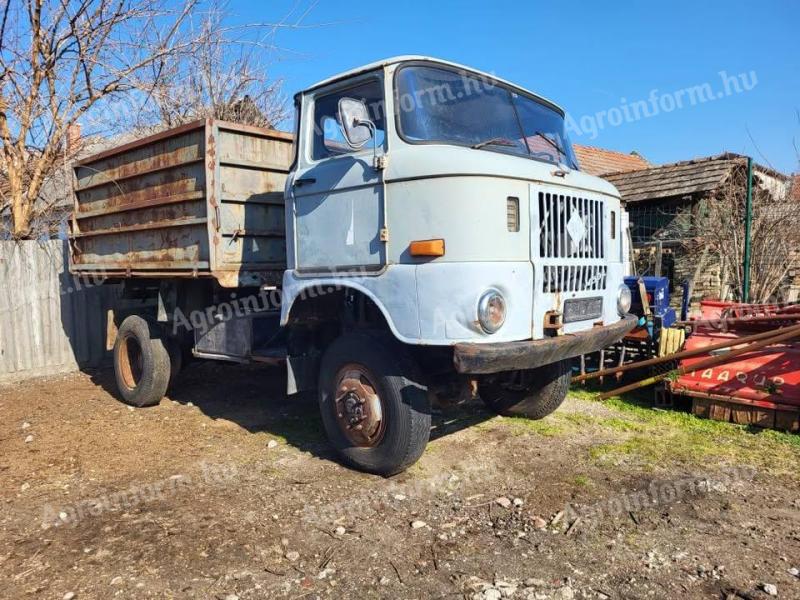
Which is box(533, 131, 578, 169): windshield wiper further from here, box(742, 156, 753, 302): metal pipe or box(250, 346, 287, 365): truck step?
box(742, 156, 753, 302): metal pipe

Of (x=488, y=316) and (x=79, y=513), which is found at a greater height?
(x=488, y=316)

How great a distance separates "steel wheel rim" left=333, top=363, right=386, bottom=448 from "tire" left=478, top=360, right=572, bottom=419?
109cm

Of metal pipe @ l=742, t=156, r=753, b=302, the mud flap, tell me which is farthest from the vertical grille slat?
metal pipe @ l=742, t=156, r=753, b=302

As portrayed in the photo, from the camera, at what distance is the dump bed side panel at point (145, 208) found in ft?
17.2

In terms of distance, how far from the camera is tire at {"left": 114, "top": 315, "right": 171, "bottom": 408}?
619 centimetres

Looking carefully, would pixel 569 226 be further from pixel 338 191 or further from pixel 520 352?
pixel 338 191

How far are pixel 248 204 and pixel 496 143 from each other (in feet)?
7.92

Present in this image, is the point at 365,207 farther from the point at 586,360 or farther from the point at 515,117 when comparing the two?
the point at 586,360

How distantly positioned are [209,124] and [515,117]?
2574mm

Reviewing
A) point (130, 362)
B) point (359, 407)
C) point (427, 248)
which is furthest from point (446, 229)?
point (130, 362)

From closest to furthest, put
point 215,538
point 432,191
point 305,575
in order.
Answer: point 305,575 → point 215,538 → point 432,191

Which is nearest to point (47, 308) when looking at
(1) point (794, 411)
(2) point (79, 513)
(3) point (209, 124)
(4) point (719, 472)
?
(3) point (209, 124)

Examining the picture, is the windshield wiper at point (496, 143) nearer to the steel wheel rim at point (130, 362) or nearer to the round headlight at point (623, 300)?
the round headlight at point (623, 300)

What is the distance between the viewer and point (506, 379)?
4875 millimetres
